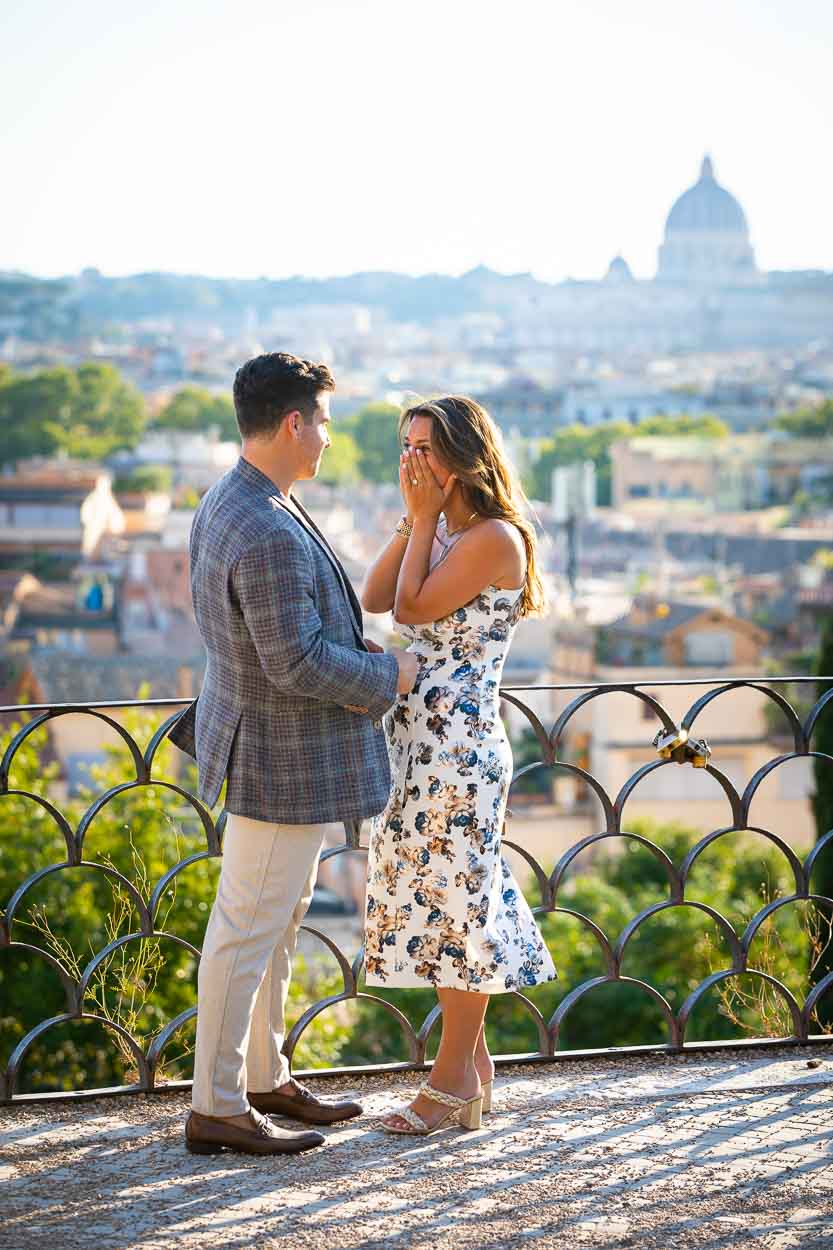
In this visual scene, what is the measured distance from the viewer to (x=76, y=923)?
8.92 m

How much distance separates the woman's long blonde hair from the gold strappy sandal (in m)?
0.73

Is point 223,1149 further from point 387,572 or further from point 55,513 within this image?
point 55,513

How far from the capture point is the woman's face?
215 centimetres

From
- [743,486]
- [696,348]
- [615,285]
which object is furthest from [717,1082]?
[615,285]

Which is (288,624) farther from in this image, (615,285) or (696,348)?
(615,285)

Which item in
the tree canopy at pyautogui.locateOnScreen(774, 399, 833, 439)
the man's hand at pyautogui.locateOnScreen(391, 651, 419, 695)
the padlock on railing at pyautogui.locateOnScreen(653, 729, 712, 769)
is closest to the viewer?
the man's hand at pyautogui.locateOnScreen(391, 651, 419, 695)

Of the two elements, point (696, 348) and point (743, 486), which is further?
point (696, 348)

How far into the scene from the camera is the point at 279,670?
2.01 meters

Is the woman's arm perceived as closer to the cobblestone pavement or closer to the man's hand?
the man's hand

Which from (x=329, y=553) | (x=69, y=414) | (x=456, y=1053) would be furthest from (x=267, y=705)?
(x=69, y=414)

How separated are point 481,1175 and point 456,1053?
19 cm

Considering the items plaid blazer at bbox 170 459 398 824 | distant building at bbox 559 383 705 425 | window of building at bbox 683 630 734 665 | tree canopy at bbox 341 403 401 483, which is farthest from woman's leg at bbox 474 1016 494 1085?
distant building at bbox 559 383 705 425

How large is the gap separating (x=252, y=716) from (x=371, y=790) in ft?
0.58

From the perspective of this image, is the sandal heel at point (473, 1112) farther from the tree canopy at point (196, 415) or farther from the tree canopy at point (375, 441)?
the tree canopy at point (375, 441)
